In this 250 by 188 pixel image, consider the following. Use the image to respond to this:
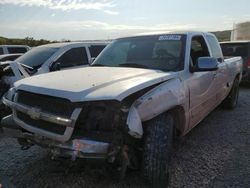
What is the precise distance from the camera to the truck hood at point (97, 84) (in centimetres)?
275

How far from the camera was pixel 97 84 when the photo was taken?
119 inches

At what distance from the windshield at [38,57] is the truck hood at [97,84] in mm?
3738

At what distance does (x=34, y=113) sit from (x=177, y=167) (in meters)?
1.94

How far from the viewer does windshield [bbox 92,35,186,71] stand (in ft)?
13.4

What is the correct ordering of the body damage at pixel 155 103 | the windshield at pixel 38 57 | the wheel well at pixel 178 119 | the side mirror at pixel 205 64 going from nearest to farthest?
1. the body damage at pixel 155 103
2. the wheel well at pixel 178 119
3. the side mirror at pixel 205 64
4. the windshield at pixel 38 57

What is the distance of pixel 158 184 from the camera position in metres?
3.21

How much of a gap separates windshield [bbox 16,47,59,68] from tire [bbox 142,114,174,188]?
15.5 feet

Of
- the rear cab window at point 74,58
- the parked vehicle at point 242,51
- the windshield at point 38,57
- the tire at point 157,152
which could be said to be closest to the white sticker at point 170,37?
the tire at point 157,152

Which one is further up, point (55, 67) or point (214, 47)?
point (214, 47)

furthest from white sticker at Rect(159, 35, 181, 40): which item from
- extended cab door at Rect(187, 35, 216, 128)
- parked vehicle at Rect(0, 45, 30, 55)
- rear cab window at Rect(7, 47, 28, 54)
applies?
rear cab window at Rect(7, 47, 28, 54)

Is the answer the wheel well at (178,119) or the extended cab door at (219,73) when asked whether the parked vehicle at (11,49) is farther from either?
the wheel well at (178,119)

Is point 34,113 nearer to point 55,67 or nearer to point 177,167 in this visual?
point 177,167

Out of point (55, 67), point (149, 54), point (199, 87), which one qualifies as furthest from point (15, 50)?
point (199, 87)

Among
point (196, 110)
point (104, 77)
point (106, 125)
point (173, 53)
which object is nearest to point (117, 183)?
point (106, 125)
